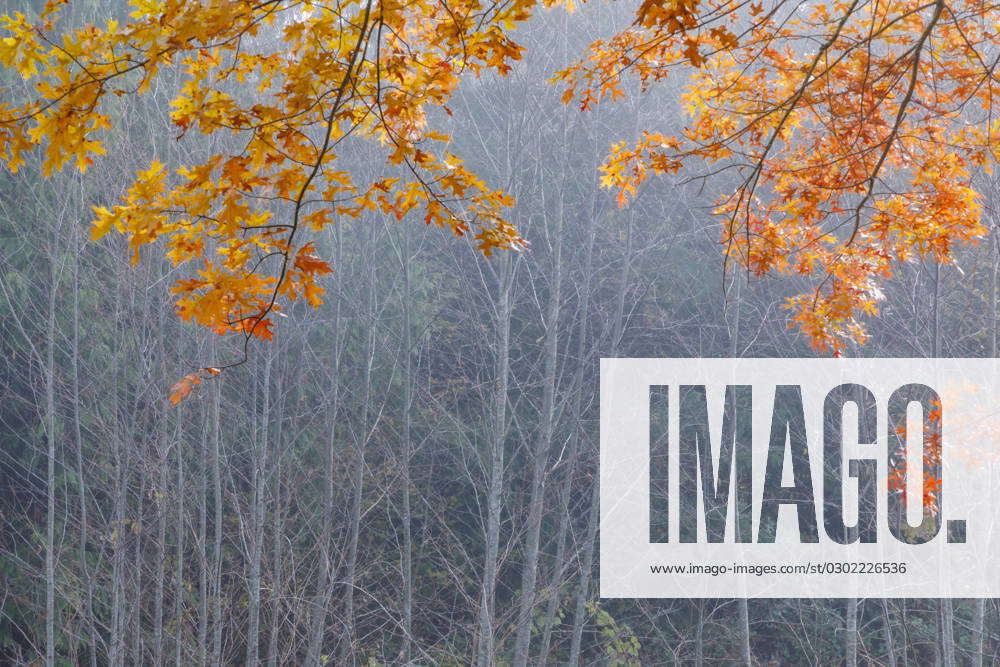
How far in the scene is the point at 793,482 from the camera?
287 inches

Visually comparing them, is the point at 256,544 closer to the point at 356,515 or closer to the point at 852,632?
the point at 356,515

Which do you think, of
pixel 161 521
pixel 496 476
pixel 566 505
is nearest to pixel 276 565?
pixel 161 521

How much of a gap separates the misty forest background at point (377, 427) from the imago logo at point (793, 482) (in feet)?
0.81

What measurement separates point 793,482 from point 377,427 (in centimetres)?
360

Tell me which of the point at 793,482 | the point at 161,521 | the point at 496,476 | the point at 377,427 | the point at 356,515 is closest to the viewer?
the point at 161,521

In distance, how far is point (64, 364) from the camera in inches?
247

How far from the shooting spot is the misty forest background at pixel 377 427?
206 inches

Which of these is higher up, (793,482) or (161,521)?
(793,482)

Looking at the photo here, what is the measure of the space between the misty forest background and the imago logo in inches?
9.7

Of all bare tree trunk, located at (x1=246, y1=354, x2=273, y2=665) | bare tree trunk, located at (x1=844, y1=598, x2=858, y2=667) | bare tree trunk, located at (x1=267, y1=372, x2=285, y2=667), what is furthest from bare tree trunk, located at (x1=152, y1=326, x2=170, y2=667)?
bare tree trunk, located at (x1=844, y1=598, x2=858, y2=667)

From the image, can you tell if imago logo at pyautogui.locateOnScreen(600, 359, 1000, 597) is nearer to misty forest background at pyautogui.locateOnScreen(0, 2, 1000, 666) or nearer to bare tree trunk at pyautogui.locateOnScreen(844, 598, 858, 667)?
bare tree trunk at pyautogui.locateOnScreen(844, 598, 858, 667)

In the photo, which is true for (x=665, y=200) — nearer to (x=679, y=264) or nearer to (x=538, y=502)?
(x=679, y=264)

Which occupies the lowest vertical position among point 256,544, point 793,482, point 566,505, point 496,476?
point 256,544

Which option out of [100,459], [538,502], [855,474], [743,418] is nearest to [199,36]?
[538,502]
